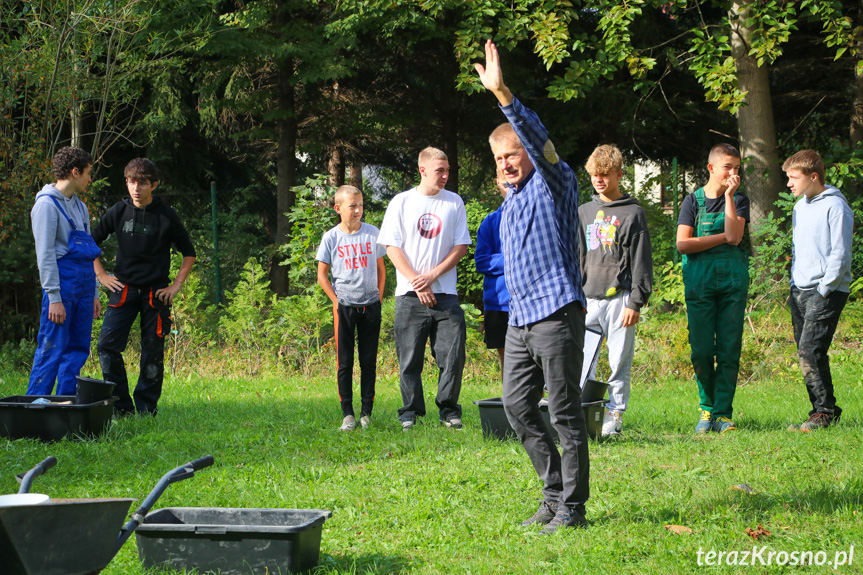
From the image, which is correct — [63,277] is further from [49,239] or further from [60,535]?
[60,535]

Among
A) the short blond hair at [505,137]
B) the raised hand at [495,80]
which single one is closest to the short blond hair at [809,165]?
the short blond hair at [505,137]

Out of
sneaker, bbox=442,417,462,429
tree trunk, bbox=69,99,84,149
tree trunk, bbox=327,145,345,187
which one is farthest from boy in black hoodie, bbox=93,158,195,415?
tree trunk, bbox=327,145,345,187

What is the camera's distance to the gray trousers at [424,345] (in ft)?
21.1

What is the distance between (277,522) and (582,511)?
144 centimetres

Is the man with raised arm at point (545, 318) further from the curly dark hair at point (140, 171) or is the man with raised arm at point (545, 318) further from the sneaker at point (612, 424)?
the curly dark hair at point (140, 171)

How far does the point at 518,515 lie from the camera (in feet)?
13.6

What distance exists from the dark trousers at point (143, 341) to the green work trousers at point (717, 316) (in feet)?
14.4

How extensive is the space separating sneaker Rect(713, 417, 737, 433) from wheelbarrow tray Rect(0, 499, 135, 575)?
15.5ft

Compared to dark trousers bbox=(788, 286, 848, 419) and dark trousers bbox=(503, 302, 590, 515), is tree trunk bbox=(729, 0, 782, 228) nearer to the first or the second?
dark trousers bbox=(788, 286, 848, 419)

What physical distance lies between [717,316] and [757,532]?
9.55ft

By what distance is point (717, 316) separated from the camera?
6379mm

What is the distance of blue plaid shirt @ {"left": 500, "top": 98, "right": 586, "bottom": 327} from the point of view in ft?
12.7

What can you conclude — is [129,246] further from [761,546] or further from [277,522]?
[761,546]

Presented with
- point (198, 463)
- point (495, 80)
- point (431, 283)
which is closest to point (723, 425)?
point (431, 283)
